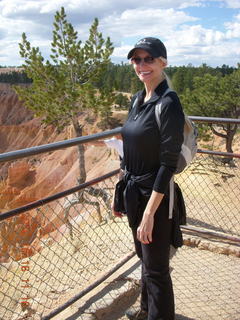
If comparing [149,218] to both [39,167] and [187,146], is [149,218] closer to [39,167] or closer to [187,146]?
[187,146]

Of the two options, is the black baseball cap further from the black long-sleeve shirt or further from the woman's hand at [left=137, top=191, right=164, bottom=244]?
the woman's hand at [left=137, top=191, right=164, bottom=244]

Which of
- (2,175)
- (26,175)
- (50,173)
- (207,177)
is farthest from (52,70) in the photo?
(2,175)

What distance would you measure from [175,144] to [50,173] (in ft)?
94.7

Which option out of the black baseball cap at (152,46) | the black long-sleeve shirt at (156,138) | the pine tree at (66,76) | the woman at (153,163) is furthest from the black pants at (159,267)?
the pine tree at (66,76)

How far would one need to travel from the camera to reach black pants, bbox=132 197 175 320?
6.34ft

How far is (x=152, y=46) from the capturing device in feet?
5.95

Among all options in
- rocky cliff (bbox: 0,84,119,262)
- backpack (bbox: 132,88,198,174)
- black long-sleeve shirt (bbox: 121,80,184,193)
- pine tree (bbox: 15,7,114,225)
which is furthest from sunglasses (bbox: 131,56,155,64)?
rocky cliff (bbox: 0,84,119,262)

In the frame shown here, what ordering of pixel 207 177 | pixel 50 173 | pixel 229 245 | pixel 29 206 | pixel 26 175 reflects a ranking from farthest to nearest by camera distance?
pixel 26 175 < pixel 50 173 < pixel 207 177 < pixel 229 245 < pixel 29 206

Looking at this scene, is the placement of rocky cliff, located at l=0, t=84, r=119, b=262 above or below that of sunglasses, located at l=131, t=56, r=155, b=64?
below

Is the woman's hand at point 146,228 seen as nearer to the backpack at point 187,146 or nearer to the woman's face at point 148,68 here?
the backpack at point 187,146

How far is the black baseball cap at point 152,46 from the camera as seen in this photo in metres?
1.81

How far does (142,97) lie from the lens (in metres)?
2.01

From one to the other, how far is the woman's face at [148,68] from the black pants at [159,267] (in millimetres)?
665

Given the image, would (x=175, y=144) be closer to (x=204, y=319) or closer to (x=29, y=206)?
(x=29, y=206)
